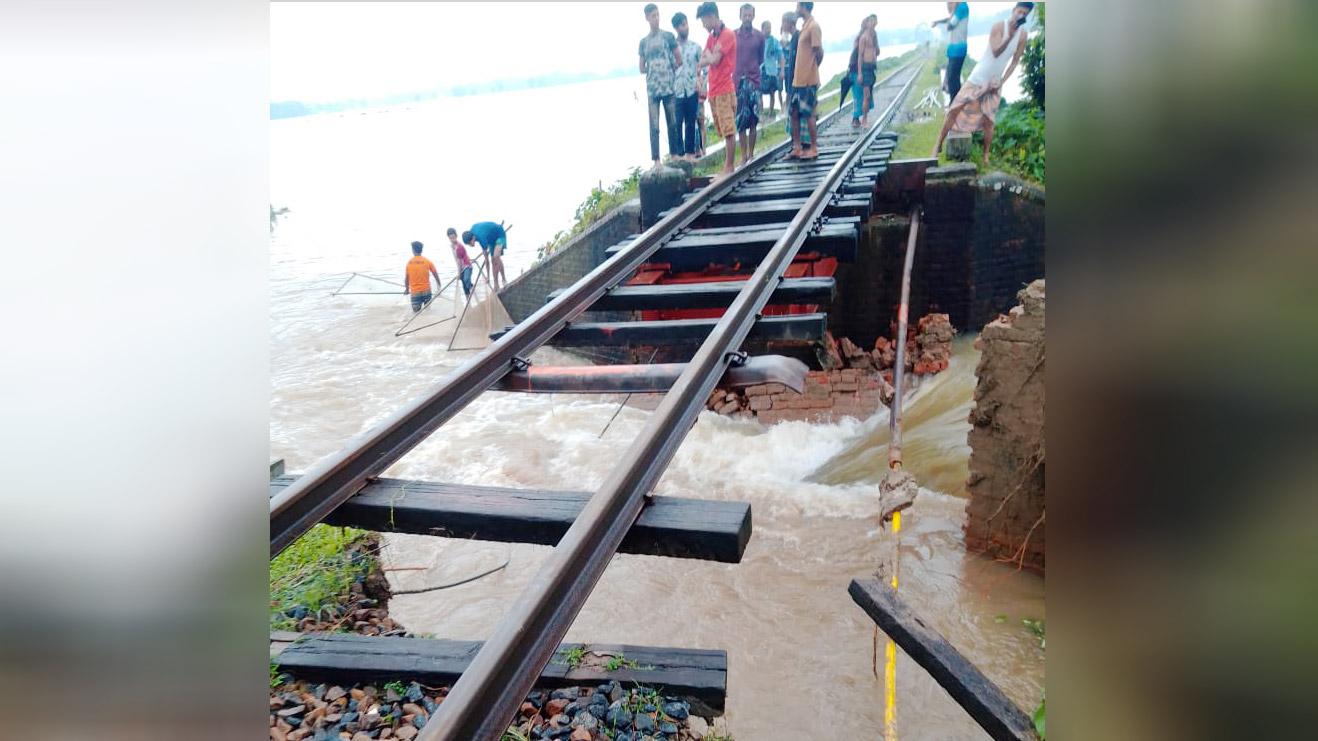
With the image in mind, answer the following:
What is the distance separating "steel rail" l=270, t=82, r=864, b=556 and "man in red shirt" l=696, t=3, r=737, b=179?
4.87m

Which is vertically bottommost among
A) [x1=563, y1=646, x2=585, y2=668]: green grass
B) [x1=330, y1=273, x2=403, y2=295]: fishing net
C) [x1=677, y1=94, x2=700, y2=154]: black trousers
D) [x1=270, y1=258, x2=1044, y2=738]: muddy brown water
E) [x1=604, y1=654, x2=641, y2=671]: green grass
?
[x1=270, y1=258, x2=1044, y2=738]: muddy brown water

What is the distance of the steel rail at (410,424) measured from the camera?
260 cm

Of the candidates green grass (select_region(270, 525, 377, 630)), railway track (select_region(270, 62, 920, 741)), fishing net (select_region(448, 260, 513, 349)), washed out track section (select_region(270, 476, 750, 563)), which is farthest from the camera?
fishing net (select_region(448, 260, 513, 349))

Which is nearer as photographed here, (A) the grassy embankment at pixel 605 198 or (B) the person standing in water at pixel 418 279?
(A) the grassy embankment at pixel 605 198

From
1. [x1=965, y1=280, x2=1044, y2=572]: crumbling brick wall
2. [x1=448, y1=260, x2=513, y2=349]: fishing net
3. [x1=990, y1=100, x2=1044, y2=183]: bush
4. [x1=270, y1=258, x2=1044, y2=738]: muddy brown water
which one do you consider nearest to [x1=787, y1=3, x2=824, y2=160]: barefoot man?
[x1=990, y1=100, x2=1044, y2=183]: bush

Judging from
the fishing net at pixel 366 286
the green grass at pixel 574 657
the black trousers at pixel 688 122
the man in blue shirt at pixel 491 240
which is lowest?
the green grass at pixel 574 657

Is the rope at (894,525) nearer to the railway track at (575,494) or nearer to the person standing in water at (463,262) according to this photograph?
the railway track at (575,494)

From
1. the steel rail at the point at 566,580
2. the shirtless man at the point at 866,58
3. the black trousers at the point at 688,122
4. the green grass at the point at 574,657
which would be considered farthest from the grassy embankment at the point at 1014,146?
the green grass at the point at 574,657

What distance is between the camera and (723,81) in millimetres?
9469

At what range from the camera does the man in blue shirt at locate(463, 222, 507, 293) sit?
13055 millimetres

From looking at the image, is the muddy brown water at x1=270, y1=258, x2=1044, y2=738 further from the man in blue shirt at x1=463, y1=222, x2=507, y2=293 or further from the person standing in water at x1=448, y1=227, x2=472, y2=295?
the man in blue shirt at x1=463, y1=222, x2=507, y2=293

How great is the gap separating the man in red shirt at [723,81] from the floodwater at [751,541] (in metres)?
3.41
